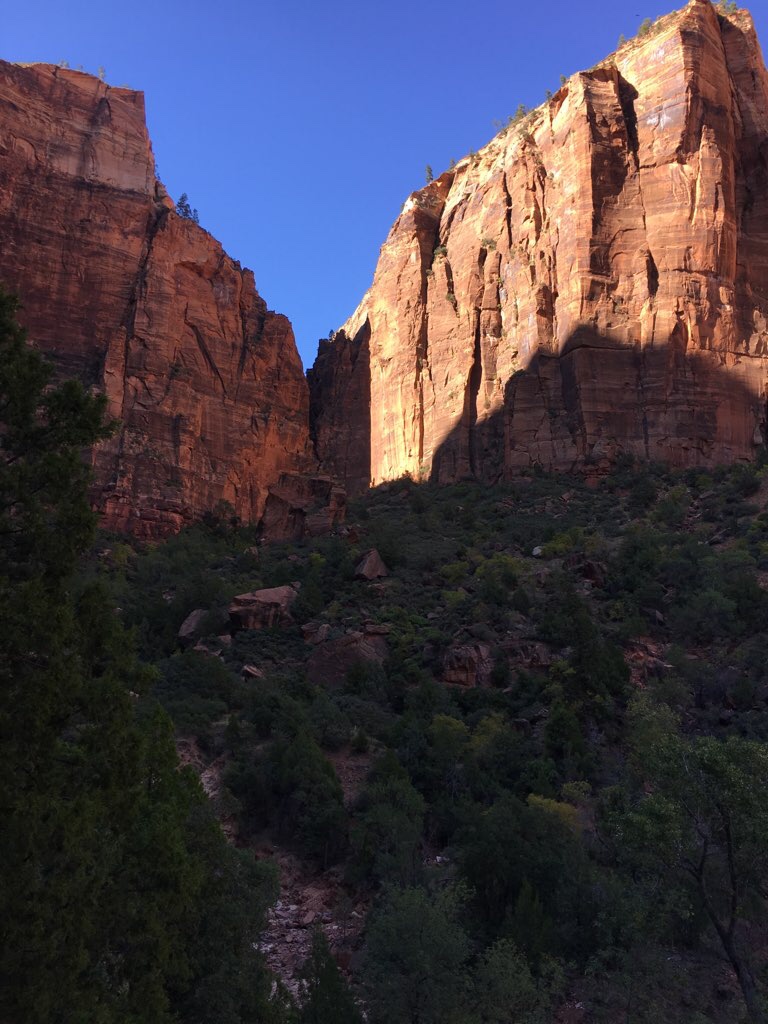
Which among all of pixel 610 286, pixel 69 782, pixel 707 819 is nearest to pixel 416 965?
pixel 707 819

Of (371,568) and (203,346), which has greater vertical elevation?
(203,346)

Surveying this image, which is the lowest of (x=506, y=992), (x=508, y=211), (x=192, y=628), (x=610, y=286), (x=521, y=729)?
(x=506, y=992)

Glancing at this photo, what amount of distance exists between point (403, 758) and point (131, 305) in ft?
134

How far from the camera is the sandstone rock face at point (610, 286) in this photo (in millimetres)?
50031

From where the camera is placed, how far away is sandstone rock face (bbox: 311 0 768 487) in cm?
5003

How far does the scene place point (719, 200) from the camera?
170 feet

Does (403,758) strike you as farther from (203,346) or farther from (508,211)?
(508,211)

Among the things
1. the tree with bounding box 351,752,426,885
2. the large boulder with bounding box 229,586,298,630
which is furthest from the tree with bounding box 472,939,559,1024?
the large boulder with bounding box 229,586,298,630

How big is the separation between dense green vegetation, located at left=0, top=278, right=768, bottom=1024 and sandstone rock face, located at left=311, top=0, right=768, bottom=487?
6293 mm

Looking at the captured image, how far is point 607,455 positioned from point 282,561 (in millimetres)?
18749

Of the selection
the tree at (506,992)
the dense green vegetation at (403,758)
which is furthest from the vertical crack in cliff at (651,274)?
the tree at (506,992)

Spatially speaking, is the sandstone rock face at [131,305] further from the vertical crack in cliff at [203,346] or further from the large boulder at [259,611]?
the large boulder at [259,611]

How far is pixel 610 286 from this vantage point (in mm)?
51781

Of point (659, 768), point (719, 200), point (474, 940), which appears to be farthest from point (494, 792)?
point (719, 200)
